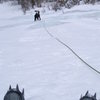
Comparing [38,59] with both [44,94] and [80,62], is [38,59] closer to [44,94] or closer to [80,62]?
[80,62]

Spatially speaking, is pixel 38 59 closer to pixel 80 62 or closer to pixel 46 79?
pixel 80 62

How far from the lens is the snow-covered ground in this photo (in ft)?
12.2

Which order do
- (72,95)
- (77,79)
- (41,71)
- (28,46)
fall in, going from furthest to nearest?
(28,46) < (41,71) < (77,79) < (72,95)

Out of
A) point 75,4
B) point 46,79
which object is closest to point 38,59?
point 46,79

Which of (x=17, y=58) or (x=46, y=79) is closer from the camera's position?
(x=46, y=79)

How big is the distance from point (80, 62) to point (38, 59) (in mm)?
Result: 844

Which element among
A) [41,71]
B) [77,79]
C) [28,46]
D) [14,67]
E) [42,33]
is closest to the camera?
[77,79]

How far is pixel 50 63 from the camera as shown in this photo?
16.4 feet

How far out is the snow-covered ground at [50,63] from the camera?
12.2ft

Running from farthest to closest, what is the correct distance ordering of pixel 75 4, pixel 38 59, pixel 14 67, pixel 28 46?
pixel 75 4 → pixel 28 46 → pixel 38 59 → pixel 14 67

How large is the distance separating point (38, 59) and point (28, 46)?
1261 mm

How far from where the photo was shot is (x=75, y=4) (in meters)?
16.4

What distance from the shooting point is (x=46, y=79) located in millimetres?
4133

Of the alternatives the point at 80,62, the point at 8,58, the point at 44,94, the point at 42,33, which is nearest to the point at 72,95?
the point at 44,94
